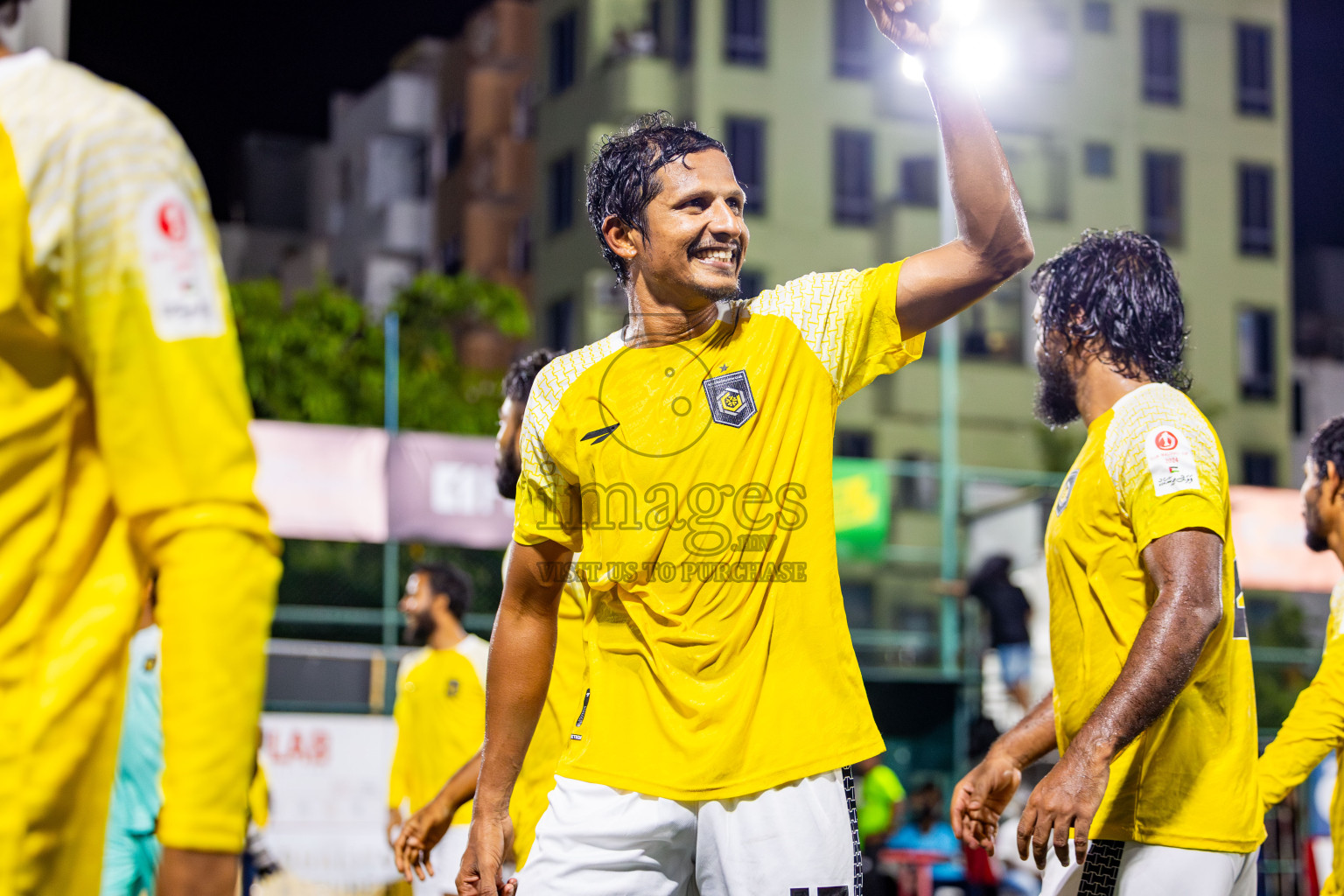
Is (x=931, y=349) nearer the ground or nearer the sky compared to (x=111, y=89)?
nearer the sky

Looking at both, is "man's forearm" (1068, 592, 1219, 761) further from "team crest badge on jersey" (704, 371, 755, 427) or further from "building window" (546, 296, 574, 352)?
"building window" (546, 296, 574, 352)

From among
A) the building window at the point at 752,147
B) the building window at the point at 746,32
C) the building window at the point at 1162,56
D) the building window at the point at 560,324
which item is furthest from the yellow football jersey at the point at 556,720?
the building window at the point at 1162,56

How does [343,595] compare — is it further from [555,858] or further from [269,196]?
[269,196]

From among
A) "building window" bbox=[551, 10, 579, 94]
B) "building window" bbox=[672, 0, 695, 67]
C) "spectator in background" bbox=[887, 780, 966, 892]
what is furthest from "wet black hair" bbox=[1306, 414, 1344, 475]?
"building window" bbox=[551, 10, 579, 94]

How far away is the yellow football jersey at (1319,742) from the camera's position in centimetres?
400

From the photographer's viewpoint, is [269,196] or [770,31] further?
[269,196]

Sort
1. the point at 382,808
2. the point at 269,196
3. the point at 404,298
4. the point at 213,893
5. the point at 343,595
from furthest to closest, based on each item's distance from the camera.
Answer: the point at 269,196 → the point at 404,298 → the point at 343,595 → the point at 382,808 → the point at 213,893

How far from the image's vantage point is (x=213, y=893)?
1575 millimetres

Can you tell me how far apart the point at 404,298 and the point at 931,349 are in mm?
10235

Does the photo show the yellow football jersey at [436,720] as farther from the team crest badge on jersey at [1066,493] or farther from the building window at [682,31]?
the building window at [682,31]

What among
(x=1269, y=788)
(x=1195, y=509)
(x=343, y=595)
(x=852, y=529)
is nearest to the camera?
(x=1195, y=509)

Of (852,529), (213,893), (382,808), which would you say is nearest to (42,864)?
(213,893)

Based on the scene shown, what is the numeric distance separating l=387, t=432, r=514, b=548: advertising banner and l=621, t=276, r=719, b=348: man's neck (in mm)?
12323

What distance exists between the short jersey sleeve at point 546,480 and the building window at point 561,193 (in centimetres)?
2987
